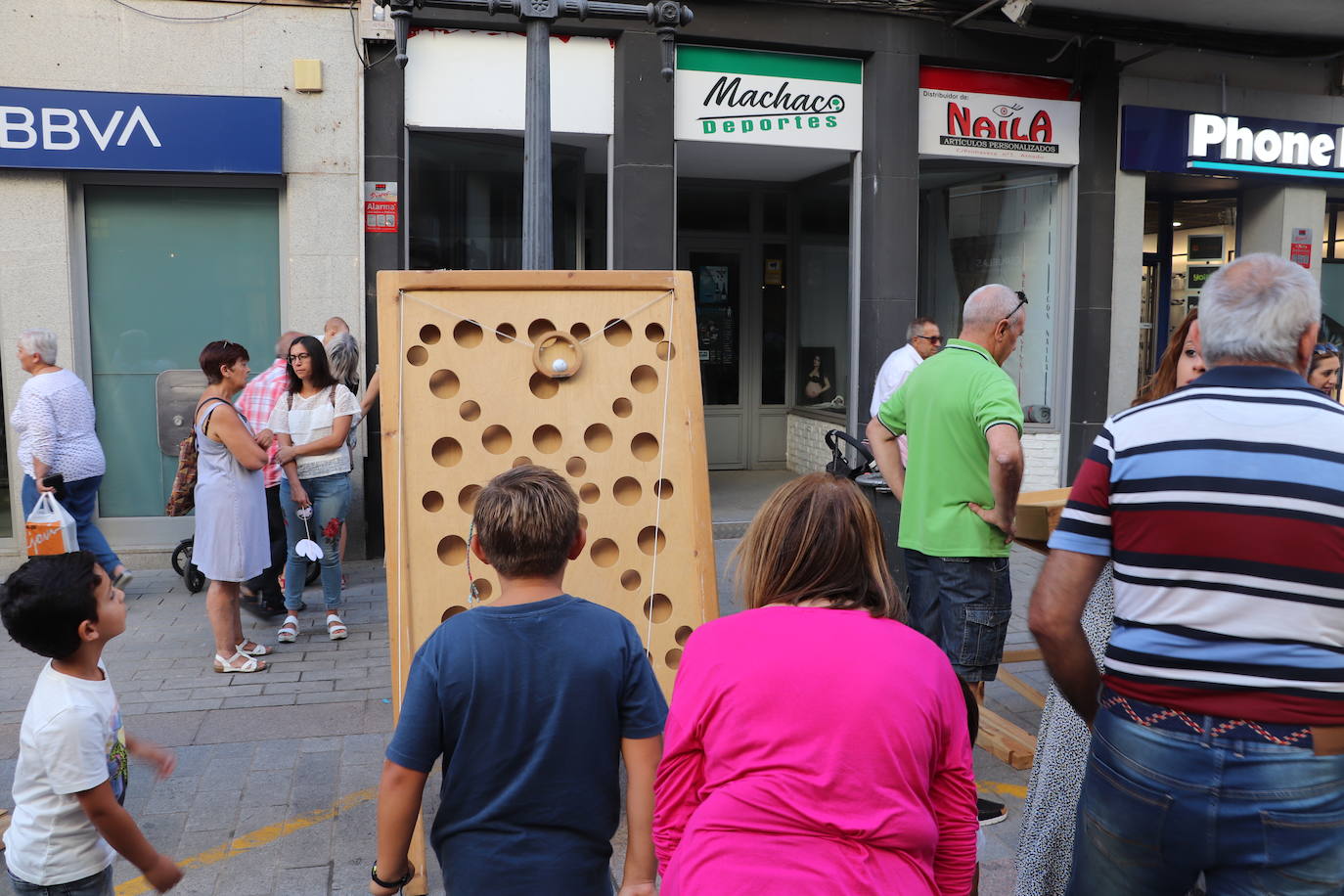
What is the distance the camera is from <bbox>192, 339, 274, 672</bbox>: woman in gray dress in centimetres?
561

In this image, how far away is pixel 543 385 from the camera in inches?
146

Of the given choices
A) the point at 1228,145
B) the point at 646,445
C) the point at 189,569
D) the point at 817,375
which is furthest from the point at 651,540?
the point at 1228,145

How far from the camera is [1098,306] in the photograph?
10203 millimetres

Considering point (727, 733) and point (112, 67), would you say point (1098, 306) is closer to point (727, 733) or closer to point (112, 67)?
point (112, 67)

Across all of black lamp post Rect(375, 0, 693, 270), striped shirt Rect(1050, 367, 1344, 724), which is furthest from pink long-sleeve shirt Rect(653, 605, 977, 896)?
black lamp post Rect(375, 0, 693, 270)

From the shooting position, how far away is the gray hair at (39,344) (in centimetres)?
633

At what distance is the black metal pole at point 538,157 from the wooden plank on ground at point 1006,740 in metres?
2.72

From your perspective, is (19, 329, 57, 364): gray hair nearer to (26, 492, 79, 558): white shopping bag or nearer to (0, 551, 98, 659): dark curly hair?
(26, 492, 79, 558): white shopping bag

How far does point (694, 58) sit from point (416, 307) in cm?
607

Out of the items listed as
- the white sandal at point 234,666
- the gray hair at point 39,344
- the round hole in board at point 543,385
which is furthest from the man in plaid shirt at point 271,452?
the round hole in board at point 543,385

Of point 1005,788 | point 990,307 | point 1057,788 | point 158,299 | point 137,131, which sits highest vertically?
point 137,131

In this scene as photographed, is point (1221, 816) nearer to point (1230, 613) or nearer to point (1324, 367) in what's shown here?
point (1230, 613)

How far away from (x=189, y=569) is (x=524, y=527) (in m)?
6.15

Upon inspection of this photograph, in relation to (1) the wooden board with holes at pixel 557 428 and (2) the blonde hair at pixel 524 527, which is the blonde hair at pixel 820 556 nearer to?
(2) the blonde hair at pixel 524 527
